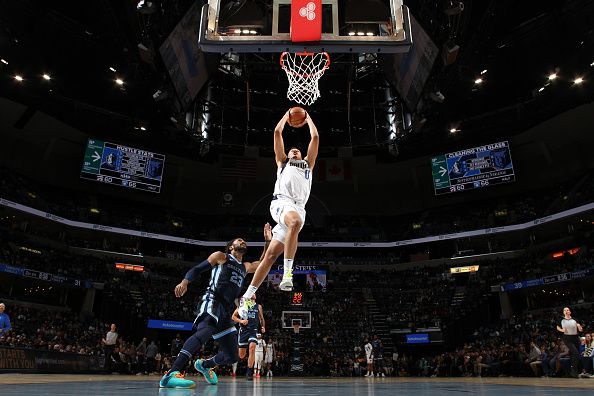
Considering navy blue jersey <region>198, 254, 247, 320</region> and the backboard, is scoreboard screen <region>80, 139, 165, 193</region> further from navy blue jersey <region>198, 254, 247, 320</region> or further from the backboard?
navy blue jersey <region>198, 254, 247, 320</region>

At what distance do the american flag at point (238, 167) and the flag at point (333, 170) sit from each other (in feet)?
16.9

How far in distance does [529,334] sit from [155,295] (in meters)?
21.9

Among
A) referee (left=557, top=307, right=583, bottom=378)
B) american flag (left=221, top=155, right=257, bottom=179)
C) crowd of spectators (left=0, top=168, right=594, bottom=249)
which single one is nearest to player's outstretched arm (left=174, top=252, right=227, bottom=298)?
referee (left=557, top=307, right=583, bottom=378)

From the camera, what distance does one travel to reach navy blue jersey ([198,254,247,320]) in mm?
6633

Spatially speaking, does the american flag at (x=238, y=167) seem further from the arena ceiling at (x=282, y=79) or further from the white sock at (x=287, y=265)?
the white sock at (x=287, y=265)

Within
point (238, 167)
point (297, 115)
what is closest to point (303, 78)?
point (297, 115)

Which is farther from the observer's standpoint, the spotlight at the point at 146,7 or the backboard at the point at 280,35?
the spotlight at the point at 146,7

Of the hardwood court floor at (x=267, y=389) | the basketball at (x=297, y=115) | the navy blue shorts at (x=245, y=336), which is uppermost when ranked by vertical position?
the basketball at (x=297, y=115)

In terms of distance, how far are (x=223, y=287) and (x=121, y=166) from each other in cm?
2765

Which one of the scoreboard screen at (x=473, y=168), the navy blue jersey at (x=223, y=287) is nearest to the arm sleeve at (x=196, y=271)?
the navy blue jersey at (x=223, y=287)

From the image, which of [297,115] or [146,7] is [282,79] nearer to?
[146,7]

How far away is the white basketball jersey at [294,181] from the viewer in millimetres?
6004

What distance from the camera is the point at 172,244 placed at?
39.1 m

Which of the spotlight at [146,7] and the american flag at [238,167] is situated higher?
the american flag at [238,167]
